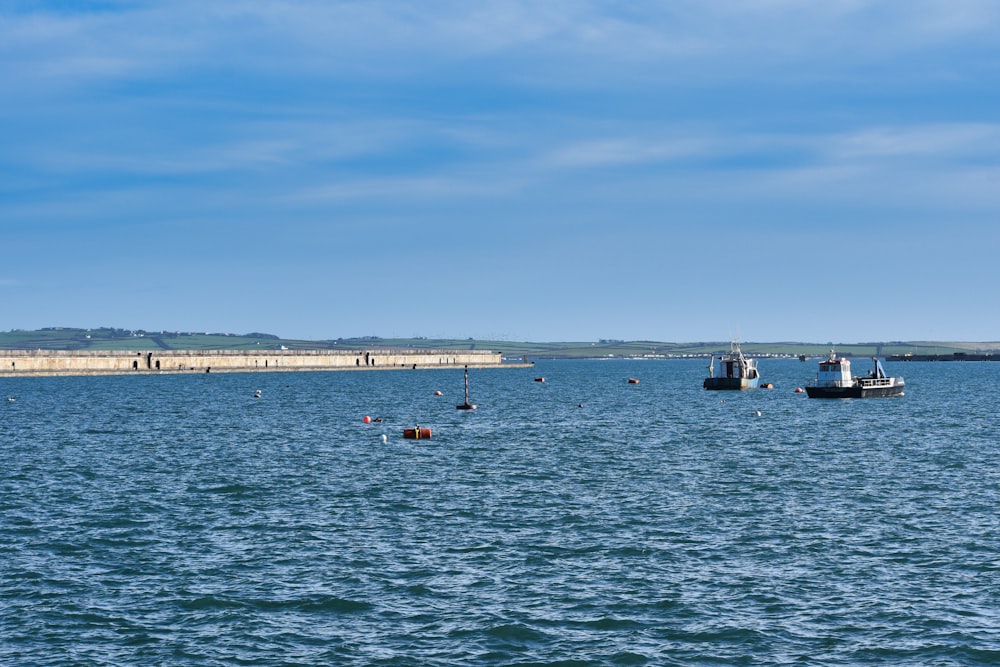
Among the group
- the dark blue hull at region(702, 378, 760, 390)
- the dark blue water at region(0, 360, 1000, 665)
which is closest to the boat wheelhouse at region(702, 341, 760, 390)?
the dark blue hull at region(702, 378, 760, 390)

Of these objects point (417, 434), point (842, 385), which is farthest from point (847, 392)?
point (417, 434)

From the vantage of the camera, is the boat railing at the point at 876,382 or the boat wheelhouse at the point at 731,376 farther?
the boat wheelhouse at the point at 731,376

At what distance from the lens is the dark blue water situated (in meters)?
29.7

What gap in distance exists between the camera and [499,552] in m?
41.1

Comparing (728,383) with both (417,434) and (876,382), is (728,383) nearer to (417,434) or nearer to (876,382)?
(876,382)

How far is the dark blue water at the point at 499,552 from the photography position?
1169 inches

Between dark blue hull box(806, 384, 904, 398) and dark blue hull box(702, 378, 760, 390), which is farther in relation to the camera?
dark blue hull box(702, 378, 760, 390)

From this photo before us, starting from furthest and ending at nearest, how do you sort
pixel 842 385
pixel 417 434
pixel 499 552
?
pixel 842 385, pixel 417 434, pixel 499 552

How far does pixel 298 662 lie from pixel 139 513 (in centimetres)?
2497

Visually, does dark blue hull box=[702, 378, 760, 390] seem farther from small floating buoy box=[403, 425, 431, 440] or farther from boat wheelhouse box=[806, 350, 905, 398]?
small floating buoy box=[403, 425, 431, 440]

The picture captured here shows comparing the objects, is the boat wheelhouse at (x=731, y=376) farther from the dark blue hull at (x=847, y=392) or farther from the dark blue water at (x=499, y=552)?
the dark blue water at (x=499, y=552)

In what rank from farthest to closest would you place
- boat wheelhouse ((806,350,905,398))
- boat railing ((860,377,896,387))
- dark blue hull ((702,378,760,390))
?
dark blue hull ((702,378,760,390))
boat railing ((860,377,896,387))
boat wheelhouse ((806,350,905,398))

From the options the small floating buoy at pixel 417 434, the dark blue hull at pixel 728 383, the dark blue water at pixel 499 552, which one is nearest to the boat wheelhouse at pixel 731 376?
the dark blue hull at pixel 728 383

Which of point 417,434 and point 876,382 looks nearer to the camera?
point 417,434
